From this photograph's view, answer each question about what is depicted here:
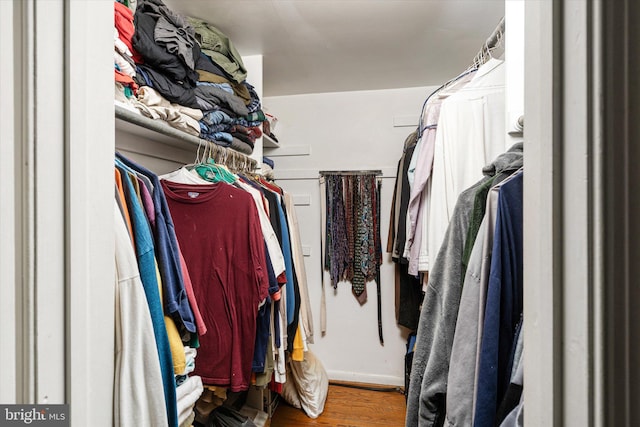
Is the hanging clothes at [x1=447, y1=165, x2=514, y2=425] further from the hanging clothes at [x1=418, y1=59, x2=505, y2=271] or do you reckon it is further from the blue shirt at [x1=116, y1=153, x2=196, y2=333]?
the blue shirt at [x1=116, y1=153, x2=196, y2=333]

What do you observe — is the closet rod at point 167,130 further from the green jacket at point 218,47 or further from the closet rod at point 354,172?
the closet rod at point 354,172

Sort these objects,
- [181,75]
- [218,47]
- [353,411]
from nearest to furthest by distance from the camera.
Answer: [181,75] < [218,47] < [353,411]

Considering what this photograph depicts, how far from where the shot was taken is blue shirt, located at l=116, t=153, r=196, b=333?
2.92 feet

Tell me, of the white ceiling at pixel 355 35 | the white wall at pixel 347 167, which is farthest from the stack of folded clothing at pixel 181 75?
the white wall at pixel 347 167

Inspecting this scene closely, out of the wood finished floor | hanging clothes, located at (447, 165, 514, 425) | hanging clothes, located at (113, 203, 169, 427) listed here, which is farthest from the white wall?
hanging clothes, located at (113, 203, 169, 427)

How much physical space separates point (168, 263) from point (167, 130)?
0.55 metres

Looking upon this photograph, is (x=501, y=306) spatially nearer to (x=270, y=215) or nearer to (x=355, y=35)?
(x=270, y=215)

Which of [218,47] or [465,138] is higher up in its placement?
[218,47]

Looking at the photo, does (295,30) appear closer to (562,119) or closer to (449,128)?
(449,128)

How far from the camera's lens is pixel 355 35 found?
5.96 feet

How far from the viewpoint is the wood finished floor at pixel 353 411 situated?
83.4 inches

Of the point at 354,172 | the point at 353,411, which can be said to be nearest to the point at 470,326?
the point at 353,411

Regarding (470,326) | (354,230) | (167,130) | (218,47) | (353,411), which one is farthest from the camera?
(354,230)
